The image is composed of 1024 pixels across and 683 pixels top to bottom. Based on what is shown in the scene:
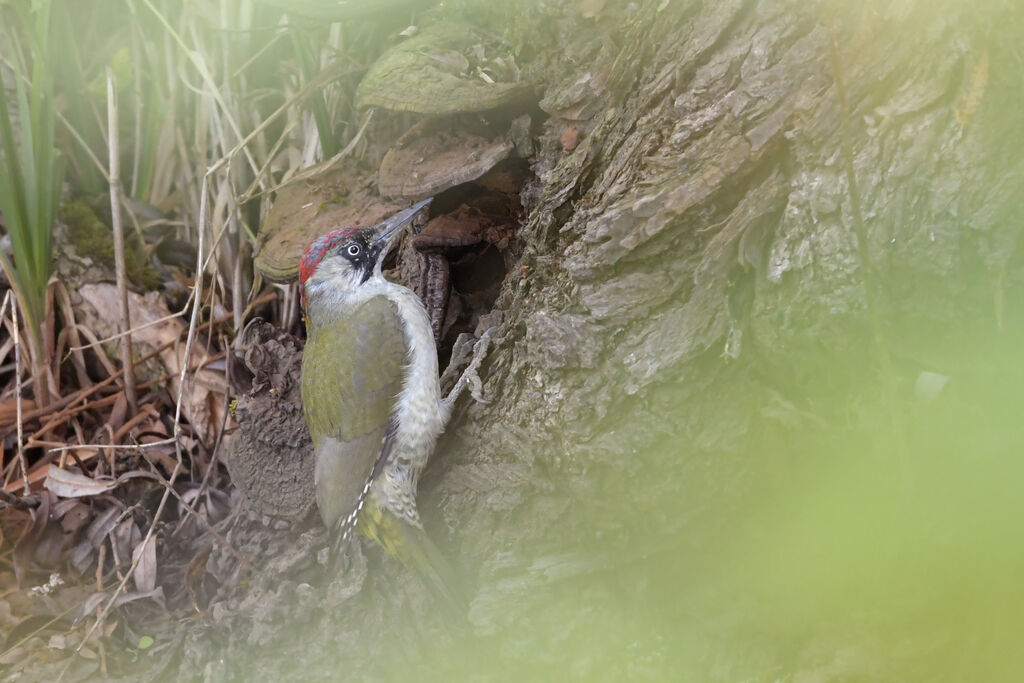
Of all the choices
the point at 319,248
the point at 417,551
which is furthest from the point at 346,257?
the point at 417,551

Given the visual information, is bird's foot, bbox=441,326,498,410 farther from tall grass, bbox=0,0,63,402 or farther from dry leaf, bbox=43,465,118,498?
tall grass, bbox=0,0,63,402

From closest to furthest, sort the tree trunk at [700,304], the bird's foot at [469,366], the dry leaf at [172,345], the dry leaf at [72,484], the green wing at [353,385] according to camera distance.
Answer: the tree trunk at [700,304] < the bird's foot at [469,366] < the green wing at [353,385] < the dry leaf at [72,484] < the dry leaf at [172,345]

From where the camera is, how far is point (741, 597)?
7.09 feet

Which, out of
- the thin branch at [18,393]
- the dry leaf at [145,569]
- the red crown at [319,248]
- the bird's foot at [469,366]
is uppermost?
the red crown at [319,248]

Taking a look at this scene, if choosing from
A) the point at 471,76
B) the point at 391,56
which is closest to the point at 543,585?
the point at 471,76

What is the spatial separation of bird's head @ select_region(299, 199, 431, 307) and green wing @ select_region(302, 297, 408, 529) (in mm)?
139

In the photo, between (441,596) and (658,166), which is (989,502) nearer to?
(658,166)

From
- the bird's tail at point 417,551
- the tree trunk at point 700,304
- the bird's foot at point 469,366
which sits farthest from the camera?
the bird's foot at point 469,366

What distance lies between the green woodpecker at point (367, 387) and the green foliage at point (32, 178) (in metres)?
1.12

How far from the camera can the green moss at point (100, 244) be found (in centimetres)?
394

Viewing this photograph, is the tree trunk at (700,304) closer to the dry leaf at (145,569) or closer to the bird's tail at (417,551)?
the bird's tail at (417,551)

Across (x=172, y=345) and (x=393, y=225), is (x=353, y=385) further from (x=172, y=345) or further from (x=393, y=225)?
(x=172, y=345)

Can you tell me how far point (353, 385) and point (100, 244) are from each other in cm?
165

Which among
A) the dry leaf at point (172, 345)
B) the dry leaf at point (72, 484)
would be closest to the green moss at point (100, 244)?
the dry leaf at point (172, 345)
